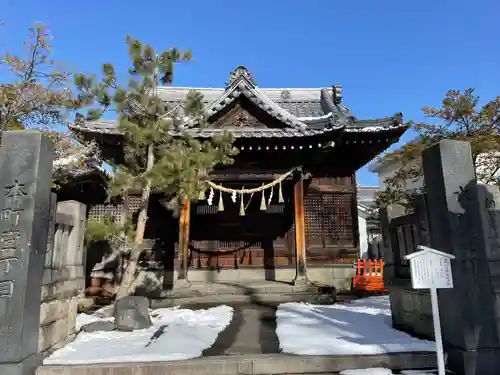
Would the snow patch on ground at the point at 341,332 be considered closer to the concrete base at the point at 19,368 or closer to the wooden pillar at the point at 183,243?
the concrete base at the point at 19,368

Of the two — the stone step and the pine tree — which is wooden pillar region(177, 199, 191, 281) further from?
the stone step

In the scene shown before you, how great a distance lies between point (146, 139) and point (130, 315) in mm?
3517

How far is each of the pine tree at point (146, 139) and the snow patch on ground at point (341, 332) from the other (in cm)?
348

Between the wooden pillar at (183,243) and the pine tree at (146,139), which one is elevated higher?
the pine tree at (146,139)

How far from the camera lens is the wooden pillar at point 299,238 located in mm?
11047

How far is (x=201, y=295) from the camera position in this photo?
401 inches

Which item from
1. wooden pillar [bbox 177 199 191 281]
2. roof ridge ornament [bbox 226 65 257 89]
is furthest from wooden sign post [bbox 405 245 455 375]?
roof ridge ornament [bbox 226 65 257 89]

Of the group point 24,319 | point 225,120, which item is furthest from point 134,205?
point 24,319

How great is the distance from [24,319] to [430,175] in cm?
576

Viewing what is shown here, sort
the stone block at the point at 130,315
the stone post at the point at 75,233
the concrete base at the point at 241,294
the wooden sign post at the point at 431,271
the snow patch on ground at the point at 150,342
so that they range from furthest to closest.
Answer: the concrete base at the point at 241,294
the stone block at the point at 130,315
the stone post at the point at 75,233
the snow patch on ground at the point at 150,342
the wooden sign post at the point at 431,271

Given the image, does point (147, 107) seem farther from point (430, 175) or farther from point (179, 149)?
point (430, 175)

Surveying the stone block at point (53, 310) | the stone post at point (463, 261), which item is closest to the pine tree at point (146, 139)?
the stone block at point (53, 310)

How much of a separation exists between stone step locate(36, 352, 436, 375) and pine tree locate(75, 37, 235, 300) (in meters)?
3.34

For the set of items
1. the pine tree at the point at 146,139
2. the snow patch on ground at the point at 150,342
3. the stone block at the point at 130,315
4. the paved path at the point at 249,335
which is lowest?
the paved path at the point at 249,335
